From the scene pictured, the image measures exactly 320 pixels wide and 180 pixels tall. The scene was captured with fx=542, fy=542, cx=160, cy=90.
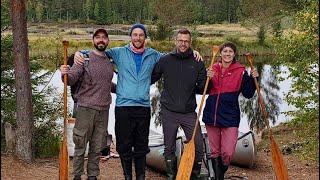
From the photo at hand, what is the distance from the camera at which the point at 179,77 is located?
5957 millimetres

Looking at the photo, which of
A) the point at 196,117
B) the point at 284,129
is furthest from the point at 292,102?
the point at 284,129

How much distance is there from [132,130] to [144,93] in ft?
1.44

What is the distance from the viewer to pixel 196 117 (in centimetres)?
614

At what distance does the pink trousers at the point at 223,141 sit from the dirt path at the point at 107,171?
1449 mm

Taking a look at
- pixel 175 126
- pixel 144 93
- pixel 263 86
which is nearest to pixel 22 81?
pixel 144 93

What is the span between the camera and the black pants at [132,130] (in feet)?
19.5

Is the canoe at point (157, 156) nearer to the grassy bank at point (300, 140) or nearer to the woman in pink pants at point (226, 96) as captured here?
the woman in pink pants at point (226, 96)

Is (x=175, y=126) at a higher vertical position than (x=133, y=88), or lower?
lower

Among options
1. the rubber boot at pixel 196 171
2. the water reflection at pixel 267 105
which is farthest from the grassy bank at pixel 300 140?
the rubber boot at pixel 196 171

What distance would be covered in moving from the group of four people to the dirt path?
127 centimetres

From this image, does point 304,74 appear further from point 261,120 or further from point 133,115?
point 261,120

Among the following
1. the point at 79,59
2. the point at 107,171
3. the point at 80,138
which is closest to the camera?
the point at 79,59

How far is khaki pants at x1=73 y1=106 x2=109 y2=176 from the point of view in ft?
19.6

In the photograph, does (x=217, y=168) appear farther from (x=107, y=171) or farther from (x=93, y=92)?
(x=107, y=171)
